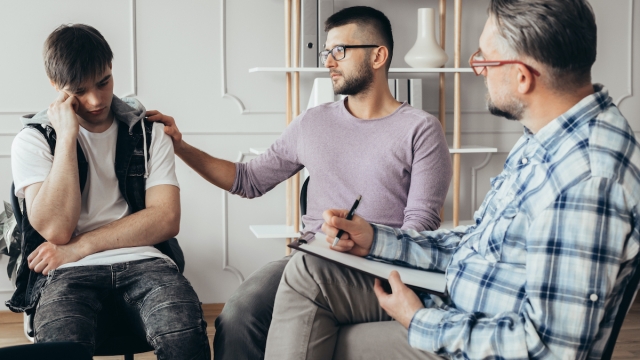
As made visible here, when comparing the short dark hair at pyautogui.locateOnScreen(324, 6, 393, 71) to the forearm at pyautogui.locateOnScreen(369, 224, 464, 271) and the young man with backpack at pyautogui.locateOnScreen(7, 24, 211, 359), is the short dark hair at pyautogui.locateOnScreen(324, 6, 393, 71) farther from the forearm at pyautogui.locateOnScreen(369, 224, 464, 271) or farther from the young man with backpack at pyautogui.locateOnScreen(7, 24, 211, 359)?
the forearm at pyautogui.locateOnScreen(369, 224, 464, 271)

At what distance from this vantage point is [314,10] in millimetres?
3020

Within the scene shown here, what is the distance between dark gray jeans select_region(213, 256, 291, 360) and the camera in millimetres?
1656

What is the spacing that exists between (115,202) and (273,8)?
1714 millimetres

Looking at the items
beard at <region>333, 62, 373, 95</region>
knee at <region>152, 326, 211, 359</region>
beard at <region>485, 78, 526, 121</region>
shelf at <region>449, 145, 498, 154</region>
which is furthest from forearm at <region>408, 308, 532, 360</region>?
shelf at <region>449, 145, 498, 154</region>

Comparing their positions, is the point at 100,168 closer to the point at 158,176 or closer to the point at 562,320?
the point at 158,176

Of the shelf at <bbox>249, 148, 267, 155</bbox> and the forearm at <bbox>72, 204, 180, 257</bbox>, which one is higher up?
the shelf at <bbox>249, 148, 267, 155</bbox>

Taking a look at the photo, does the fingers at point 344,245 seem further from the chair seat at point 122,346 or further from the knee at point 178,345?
the chair seat at point 122,346

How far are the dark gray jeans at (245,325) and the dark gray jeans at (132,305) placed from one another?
6 centimetres

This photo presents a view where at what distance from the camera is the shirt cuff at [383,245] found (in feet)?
4.75

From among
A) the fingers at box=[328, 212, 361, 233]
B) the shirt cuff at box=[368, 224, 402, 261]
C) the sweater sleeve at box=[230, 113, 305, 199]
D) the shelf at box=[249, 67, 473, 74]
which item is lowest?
the shirt cuff at box=[368, 224, 402, 261]

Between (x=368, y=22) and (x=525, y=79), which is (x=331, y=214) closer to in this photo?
(x=525, y=79)

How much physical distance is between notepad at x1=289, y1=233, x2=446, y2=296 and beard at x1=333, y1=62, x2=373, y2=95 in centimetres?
75

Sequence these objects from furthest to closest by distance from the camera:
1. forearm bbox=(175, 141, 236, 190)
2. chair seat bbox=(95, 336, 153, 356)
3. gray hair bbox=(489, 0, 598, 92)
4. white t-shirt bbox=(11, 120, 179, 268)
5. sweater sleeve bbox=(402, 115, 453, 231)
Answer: forearm bbox=(175, 141, 236, 190)
sweater sleeve bbox=(402, 115, 453, 231)
white t-shirt bbox=(11, 120, 179, 268)
chair seat bbox=(95, 336, 153, 356)
gray hair bbox=(489, 0, 598, 92)

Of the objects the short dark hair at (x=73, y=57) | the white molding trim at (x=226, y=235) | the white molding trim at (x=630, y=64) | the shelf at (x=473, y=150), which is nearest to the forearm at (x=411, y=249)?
the short dark hair at (x=73, y=57)
